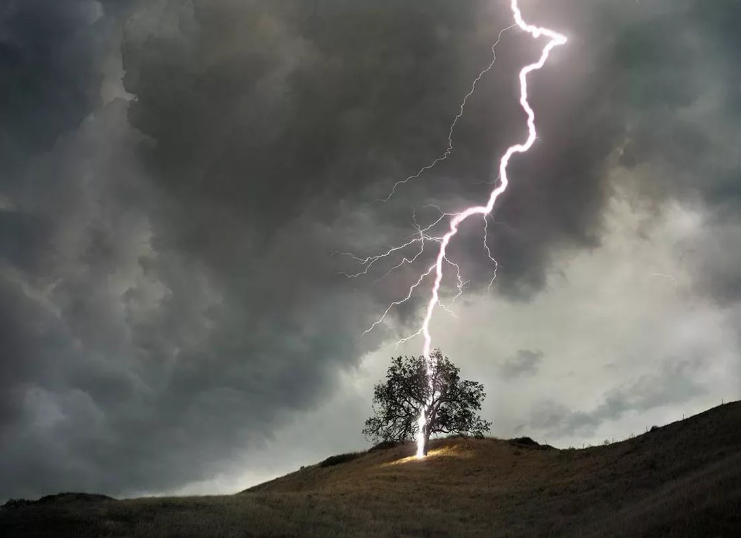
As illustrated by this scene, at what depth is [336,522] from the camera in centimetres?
2412

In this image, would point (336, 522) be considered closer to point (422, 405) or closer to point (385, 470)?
point (385, 470)

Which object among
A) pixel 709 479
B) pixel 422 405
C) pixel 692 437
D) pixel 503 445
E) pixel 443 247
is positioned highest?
pixel 443 247

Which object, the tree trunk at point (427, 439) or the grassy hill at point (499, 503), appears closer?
the grassy hill at point (499, 503)

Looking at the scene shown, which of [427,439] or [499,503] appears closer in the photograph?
[499,503]

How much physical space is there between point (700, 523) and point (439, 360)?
118 feet

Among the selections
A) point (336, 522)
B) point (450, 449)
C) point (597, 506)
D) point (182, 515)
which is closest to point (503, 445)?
point (450, 449)

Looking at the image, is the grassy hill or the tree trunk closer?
the grassy hill

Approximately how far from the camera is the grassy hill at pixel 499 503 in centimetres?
1919

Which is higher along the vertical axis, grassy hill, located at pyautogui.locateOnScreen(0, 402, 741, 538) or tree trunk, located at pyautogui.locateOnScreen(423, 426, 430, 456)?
tree trunk, located at pyautogui.locateOnScreen(423, 426, 430, 456)

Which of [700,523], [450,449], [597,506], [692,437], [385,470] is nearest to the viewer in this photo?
[700,523]

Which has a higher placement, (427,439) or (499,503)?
(427,439)

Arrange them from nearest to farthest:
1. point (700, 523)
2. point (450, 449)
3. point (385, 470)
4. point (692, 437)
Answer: point (700, 523) → point (692, 437) → point (385, 470) → point (450, 449)

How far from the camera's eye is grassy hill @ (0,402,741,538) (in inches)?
755

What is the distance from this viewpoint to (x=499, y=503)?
98.3ft
